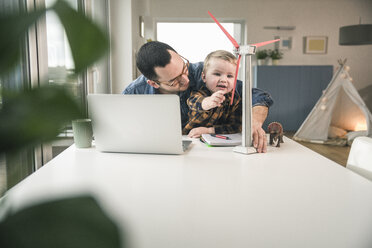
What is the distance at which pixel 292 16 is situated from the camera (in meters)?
6.17

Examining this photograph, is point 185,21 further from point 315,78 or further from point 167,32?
point 315,78

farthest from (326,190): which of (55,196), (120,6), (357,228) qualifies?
(120,6)

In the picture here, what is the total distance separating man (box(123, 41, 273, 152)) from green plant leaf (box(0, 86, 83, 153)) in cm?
143

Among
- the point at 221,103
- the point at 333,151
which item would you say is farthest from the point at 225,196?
the point at 333,151

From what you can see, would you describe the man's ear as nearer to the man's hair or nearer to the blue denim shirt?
the blue denim shirt

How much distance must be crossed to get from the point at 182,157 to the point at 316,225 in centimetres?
61

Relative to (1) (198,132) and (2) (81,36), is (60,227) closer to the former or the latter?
(2) (81,36)

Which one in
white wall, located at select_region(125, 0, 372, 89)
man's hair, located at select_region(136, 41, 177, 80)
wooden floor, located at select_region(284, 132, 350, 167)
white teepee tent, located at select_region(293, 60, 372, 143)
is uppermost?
white wall, located at select_region(125, 0, 372, 89)

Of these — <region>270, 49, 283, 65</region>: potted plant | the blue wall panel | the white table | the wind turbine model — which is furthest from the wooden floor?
the white table

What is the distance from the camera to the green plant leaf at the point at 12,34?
109mm

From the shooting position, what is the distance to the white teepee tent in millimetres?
4828

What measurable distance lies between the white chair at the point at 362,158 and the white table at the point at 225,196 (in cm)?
12

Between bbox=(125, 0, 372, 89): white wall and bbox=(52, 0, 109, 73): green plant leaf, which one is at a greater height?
bbox=(125, 0, 372, 89): white wall

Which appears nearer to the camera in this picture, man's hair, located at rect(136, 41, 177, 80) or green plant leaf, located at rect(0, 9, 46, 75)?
green plant leaf, located at rect(0, 9, 46, 75)
